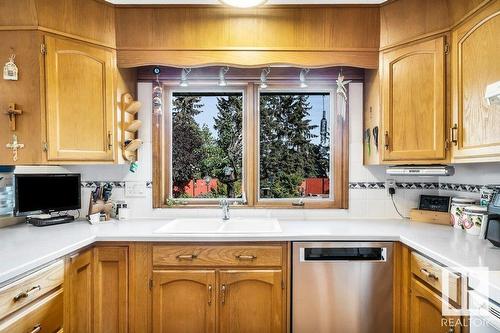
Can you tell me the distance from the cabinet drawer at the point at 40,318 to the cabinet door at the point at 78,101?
84 centimetres

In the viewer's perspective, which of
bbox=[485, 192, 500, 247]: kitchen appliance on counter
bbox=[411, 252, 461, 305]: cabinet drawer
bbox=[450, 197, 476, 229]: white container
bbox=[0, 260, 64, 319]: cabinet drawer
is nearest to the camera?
bbox=[0, 260, 64, 319]: cabinet drawer

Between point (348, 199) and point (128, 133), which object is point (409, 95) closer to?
point (348, 199)

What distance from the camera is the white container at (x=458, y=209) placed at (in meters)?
1.98

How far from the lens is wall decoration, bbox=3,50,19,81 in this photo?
1.79 m

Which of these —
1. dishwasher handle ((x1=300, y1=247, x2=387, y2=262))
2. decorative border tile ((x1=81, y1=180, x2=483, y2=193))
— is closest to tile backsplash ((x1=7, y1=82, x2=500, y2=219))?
decorative border tile ((x1=81, y1=180, x2=483, y2=193))

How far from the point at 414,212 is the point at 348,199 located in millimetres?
482

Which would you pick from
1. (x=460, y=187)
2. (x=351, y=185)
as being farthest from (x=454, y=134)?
(x=351, y=185)

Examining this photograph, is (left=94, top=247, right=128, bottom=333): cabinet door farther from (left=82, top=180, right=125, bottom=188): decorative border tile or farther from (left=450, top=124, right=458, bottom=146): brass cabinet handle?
(left=450, top=124, right=458, bottom=146): brass cabinet handle

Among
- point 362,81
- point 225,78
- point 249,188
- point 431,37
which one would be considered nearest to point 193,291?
point 249,188

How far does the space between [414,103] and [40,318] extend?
2.37 metres

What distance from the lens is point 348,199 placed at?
243 cm

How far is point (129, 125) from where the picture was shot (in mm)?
2238
